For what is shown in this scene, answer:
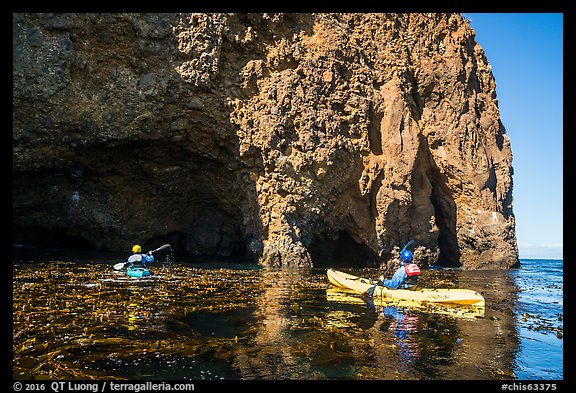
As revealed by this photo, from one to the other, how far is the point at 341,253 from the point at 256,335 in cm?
2209

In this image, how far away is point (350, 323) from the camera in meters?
10.4

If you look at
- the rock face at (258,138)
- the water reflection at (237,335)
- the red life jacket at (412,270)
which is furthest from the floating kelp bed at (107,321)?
the rock face at (258,138)

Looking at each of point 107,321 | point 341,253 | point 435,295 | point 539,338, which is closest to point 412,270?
point 435,295

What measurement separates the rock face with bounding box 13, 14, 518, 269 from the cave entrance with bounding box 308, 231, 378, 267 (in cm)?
16

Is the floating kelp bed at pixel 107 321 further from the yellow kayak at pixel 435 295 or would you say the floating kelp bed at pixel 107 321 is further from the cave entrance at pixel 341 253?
the cave entrance at pixel 341 253

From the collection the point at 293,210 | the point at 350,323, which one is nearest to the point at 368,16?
the point at 293,210

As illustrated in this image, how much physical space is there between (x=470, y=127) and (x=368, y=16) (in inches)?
438

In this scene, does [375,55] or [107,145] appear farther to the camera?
[375,55]

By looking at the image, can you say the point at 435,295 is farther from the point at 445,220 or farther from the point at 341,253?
the point at 445,220

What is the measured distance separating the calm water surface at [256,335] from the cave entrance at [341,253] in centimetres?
1389

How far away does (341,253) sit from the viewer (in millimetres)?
30406

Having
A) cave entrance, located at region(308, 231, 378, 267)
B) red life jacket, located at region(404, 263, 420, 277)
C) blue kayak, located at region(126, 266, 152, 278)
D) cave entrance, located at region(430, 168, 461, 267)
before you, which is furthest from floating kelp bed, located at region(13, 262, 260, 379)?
cave entrance, located at region(430, 168, 461, 267)

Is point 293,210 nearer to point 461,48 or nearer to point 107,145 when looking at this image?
point 107,145

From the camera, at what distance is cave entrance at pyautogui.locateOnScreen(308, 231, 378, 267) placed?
94.6 feet
